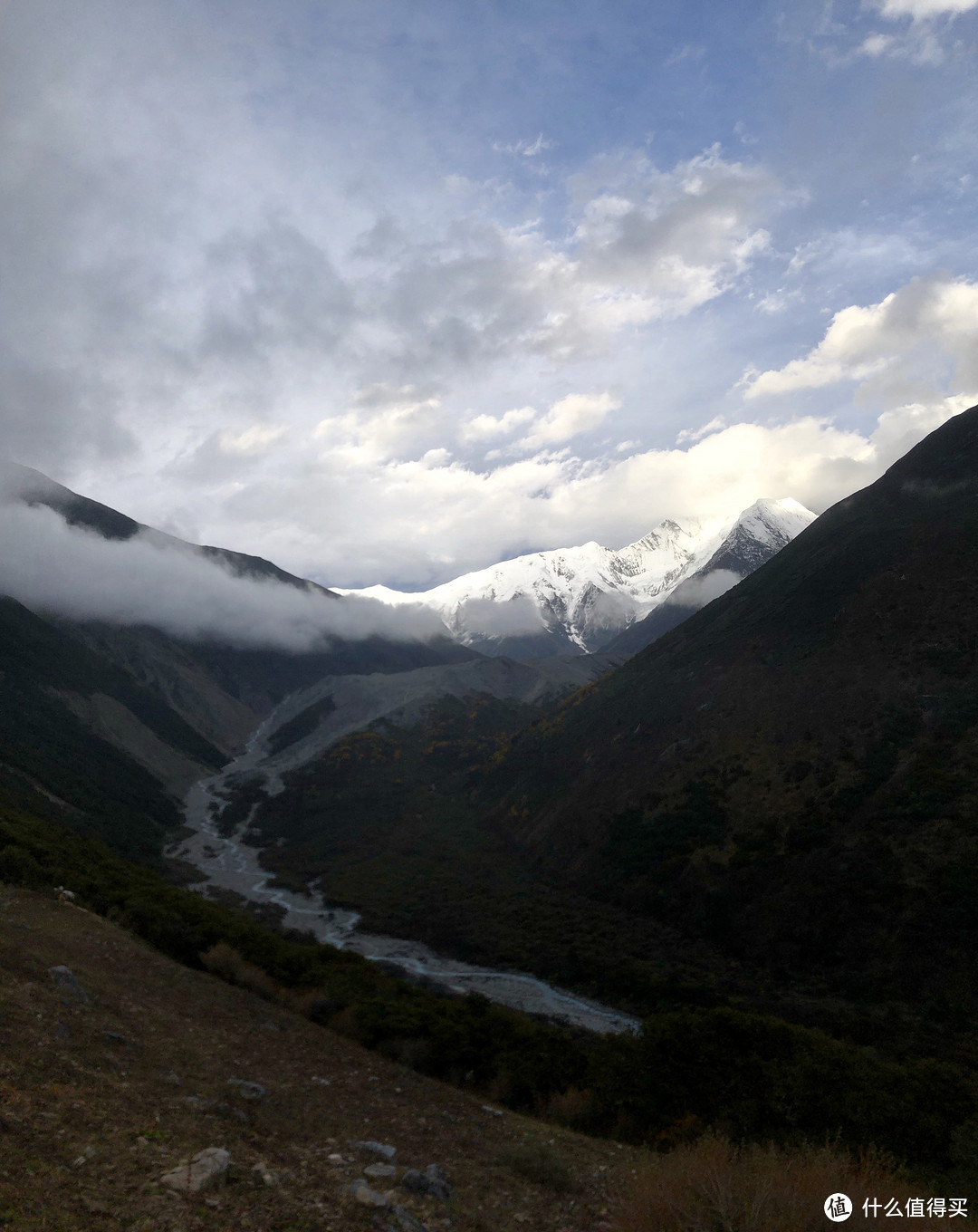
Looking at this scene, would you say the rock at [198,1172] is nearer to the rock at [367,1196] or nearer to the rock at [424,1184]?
the rock at [367,1196]

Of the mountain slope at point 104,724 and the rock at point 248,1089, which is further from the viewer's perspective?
the mountain slope at point 104,724

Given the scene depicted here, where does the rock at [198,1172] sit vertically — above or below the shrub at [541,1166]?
above

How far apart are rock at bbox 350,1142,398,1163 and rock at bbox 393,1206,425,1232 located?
298cm

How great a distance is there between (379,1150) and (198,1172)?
14.7 feet

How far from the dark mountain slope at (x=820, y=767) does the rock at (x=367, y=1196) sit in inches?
1385

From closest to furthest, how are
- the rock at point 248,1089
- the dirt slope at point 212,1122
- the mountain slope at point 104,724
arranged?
1. the dirt slope at point 212,1122
2. the rock at point 248,1089
3. the mountain slope at point 104,724

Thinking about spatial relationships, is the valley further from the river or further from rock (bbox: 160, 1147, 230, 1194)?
rock (bbox: 160, 1147, 230, 1194)

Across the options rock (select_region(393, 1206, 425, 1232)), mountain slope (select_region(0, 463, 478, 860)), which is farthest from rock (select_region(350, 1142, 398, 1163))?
mountain slope (select_region(0, 463, 478, 860))

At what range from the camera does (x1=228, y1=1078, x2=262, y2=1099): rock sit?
42.5ft

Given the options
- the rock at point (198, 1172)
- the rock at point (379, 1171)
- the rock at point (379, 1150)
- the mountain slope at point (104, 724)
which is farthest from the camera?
the mountain slope at point (104, 724)

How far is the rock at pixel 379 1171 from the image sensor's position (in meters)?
10.2

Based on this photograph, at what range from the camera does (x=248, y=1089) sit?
43.3 ft

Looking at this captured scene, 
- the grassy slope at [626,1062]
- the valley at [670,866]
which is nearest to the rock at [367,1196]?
the grassy slope at [626,1062]

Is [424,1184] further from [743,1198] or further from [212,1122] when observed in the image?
[743,1198]
